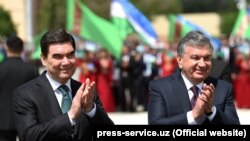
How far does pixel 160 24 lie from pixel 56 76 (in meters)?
91.1

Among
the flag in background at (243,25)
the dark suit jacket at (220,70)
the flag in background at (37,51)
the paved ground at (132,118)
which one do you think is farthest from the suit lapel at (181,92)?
the flag in background at (243,25)

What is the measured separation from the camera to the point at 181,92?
424 cm

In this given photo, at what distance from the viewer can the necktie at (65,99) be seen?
4156 mm

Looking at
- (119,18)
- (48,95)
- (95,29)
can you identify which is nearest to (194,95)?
(48,95)

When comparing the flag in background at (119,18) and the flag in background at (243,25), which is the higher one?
the flag in background at (119,18)

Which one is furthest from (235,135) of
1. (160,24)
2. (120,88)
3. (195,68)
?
(160,24)

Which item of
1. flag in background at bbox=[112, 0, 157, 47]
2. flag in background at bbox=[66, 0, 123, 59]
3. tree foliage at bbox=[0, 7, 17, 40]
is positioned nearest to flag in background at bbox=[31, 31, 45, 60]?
flag in background at bbox=[66, 0, 123, 59]

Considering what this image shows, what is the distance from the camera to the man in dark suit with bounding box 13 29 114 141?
12.7 feet

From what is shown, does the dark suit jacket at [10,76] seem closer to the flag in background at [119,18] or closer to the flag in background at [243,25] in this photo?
the flag in background at [119,18]

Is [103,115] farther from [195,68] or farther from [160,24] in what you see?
[160,24]

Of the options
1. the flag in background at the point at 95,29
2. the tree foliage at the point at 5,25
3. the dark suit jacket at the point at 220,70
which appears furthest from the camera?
the tree foliage at the point at 5,25

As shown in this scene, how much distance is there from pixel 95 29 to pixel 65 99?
1303 cm

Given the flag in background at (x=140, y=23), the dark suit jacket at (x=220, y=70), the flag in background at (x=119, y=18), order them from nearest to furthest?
the dark suit jacket at (x=220, y=70) → the flag in background at (x=140, y=23) → the flag in background at (x=119, y=18)

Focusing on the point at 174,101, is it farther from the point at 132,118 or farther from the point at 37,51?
the point at 37,51
